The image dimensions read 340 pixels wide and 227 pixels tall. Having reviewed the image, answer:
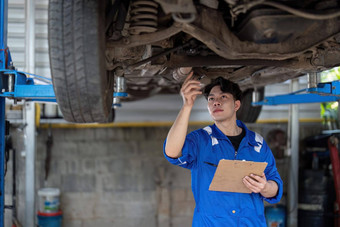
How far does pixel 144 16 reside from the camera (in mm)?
2098

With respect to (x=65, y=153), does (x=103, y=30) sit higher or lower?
higher

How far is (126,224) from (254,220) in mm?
3401

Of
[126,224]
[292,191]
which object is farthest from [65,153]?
[292,191]

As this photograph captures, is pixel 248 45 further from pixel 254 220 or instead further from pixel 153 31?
pixel 254 220

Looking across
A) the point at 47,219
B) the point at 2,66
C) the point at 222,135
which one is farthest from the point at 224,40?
the point at 47,219

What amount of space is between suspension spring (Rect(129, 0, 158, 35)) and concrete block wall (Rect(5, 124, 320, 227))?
3446mm

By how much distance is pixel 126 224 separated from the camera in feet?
18.1

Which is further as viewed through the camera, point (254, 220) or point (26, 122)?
point (26, 122)

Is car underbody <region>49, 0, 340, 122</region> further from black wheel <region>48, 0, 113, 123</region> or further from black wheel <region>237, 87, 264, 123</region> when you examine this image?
black wheel <region>237, 87, 264, 123</region>

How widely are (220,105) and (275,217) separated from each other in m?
3.14

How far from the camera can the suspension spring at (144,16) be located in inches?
82.2

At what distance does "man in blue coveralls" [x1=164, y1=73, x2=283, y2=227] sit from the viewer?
2271mm

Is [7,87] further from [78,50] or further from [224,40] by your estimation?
[224,40]

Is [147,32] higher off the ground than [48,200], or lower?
higher
